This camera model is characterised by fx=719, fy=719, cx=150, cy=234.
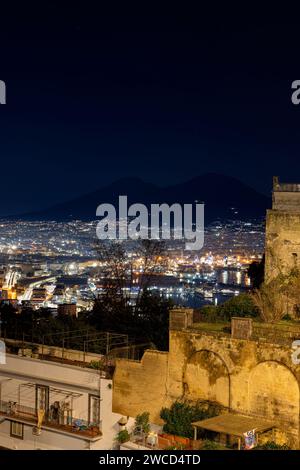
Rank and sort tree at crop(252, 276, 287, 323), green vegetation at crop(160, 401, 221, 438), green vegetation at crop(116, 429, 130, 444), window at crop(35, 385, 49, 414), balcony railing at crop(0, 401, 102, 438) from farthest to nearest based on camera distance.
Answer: window at crop(35, 385, 49, 414) < tree at crop(252, 276, 287, 323) < balcony railing at crop(0, 401, 102, 438) < green vegetation at crop(116, 429, 130, 444) < green vegetation at crop(160, 401, 221, 438)

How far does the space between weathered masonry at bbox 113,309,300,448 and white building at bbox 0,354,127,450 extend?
0.69 meters

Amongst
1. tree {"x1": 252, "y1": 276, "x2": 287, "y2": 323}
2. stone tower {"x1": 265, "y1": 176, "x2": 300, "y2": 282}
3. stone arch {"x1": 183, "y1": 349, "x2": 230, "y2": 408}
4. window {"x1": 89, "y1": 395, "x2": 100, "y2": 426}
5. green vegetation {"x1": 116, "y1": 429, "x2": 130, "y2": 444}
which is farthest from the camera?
stone tower {"x1": 265, "y1": 176, "x2": 300, "y2": 282}

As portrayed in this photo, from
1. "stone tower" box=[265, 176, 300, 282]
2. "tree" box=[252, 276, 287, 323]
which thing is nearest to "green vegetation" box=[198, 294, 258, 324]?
"tree" box=[252, 276, 287, 323]

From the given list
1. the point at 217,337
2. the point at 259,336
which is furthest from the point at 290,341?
the point at 217,337

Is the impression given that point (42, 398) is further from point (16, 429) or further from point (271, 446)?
Result: point (271, 446)

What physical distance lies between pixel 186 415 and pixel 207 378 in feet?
3.49

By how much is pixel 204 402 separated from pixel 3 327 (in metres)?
14.1

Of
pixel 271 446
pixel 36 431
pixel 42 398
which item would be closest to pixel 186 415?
pixel 271 446

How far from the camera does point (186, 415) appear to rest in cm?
1764

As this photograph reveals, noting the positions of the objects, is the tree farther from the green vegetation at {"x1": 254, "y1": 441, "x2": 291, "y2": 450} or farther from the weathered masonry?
the green vegetation at {"x1": 254, "y1": 441, "x2": 291, "y2": 450}

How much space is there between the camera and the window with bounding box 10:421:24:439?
21.7 m

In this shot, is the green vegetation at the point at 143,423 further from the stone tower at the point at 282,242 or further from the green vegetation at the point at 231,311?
the stone tower at the point at 282,242

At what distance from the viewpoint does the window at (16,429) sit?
21.7 m
